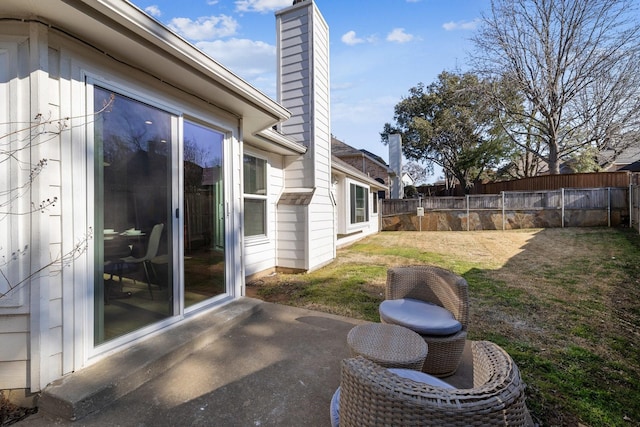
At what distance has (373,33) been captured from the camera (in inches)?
314

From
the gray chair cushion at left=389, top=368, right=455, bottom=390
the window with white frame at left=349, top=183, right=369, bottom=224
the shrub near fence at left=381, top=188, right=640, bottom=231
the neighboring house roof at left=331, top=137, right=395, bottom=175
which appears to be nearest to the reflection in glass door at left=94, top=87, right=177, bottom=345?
the gray chair cushion at left=389, top=368, right=455, bottom=390

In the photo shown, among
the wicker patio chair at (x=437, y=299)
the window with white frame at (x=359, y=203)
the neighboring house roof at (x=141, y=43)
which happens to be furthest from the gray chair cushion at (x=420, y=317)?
the window with white frame at (x=359, y=203)

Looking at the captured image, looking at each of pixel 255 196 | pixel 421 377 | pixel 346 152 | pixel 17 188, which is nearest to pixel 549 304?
pixel 421 377

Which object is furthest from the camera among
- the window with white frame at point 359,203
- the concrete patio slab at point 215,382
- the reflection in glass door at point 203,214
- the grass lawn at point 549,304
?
the window with white frame at point 359,203

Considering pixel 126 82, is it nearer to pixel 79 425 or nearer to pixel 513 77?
pixel 79 425

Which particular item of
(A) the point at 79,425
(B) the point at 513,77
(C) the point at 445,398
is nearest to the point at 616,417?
(C) the point at 445,398

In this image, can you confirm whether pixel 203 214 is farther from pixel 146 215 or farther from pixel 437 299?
pixel 437 299

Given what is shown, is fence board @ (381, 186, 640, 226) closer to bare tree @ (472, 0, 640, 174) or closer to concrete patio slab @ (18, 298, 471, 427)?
bare tree @ (472, 0, 640, 174)

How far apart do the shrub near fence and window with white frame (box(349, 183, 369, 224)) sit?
13.2ft

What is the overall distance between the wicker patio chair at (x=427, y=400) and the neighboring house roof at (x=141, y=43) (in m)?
2.62

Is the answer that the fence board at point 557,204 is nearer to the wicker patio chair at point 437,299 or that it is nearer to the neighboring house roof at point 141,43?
the wicker patio chair at point 437,299

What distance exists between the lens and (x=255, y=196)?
5.40m

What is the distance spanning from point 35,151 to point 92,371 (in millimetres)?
1600

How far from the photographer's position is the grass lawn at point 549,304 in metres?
2.24
